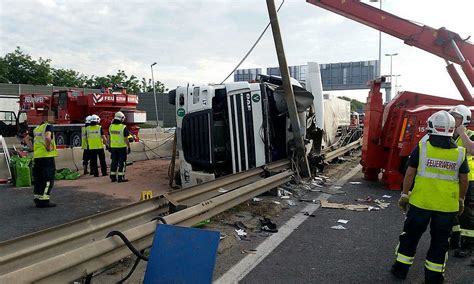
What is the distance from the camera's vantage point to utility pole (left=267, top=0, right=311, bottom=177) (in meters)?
7.93

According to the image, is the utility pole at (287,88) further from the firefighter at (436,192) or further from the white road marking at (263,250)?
the firefighter at (436,192)

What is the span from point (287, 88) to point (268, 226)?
138 inches

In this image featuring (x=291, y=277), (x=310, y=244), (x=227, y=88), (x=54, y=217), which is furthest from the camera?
(x=227, y=88)

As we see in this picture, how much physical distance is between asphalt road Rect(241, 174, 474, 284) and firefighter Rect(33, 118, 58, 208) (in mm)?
4533

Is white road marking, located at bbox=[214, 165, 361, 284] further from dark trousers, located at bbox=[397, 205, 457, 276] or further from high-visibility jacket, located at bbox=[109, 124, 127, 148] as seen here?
high-visibility jacket, located at bbox=[109, 124, 127, 148]

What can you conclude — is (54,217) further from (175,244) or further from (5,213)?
(175,244)

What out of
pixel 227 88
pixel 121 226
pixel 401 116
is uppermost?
pixel 227 88

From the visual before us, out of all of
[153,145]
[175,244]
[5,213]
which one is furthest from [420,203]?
[153,145]

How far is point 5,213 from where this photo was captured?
654 cm

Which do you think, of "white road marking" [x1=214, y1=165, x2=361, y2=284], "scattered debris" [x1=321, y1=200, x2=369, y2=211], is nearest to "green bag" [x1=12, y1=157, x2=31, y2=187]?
"white road marking" [x1=214, y1=165, x2=361, y2=284]

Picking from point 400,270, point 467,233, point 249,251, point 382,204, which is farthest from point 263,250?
point 382,204

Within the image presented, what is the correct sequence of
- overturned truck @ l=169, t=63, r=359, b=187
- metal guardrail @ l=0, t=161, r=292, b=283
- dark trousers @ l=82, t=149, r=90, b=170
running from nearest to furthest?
metal guardrail @ l=0, t=161, r=292, b=283
overturned truck @ l=169, t=63, r=359, b=187
dark trousers @ l=82, t=149, r=90, b=170

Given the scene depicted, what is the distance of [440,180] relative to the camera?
3727 mm

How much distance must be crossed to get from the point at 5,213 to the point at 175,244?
5066mm
